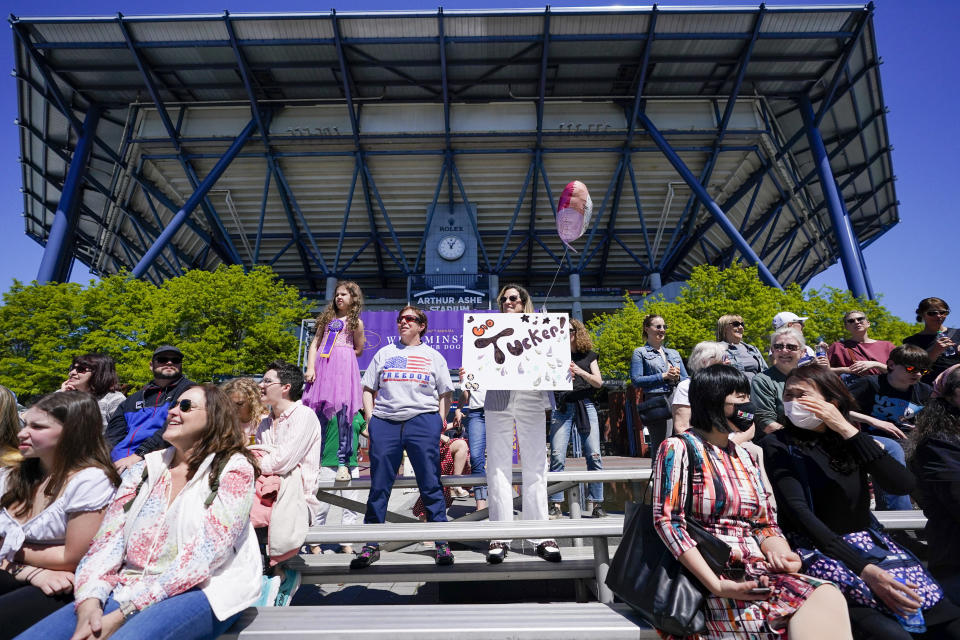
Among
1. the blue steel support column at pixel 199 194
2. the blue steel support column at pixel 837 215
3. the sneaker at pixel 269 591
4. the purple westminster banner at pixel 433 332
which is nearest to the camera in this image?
the sneaker at pixel 269 591

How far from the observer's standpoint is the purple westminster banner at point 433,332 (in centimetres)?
1605

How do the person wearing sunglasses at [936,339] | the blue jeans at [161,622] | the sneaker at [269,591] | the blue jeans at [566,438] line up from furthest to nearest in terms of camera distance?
the blue jeans at [566,438] < the person wearing sunglasses at [936,339] < the sneaker at [269,591] < the blue jeans at [161,622]

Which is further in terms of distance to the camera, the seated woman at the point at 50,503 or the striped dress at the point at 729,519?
the seated woman at the point at 50,503

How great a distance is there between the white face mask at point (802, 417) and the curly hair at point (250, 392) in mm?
3530

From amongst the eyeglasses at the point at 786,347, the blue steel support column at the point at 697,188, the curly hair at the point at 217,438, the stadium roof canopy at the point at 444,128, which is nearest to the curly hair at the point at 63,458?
the curly hair at the point at 217,438

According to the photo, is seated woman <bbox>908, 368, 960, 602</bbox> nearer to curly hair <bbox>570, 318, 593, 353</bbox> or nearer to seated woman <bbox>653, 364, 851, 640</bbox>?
seated woman <bbox>653, 364, 851, 640</bbox>

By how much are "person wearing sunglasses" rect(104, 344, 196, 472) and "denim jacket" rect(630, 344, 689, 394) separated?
13.4ft

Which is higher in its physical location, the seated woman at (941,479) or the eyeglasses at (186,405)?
the eyeglasses at (186,405)

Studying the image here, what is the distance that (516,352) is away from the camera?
3736mm

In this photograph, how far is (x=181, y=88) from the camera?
73.5ft

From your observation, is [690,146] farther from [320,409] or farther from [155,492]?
[155,492]

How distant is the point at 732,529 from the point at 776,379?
8.87 feet

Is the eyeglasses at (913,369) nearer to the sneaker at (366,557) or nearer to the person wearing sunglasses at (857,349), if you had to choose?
the person wearing sunglasses at (857,349)

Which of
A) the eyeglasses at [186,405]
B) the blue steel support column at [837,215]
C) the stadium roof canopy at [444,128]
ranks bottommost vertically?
the eyeglasses at [186,405]
